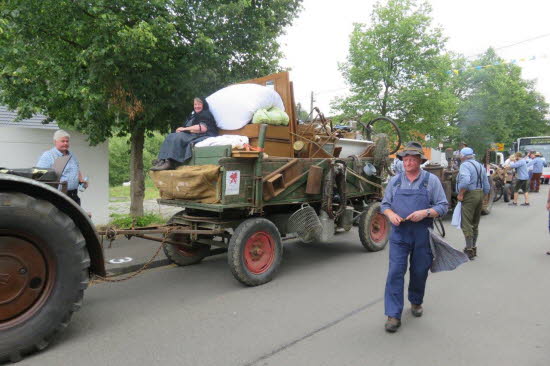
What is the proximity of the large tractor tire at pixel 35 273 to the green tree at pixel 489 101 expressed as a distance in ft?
112

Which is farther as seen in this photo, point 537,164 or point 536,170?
point 536,170

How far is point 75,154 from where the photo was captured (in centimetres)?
812

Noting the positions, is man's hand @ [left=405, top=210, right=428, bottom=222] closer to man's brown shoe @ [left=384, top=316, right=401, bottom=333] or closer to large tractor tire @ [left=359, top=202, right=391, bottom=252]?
man's brown shoe @ [left=384, top=316, right=401, bottom=333]

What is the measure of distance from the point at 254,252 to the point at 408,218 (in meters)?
2.19

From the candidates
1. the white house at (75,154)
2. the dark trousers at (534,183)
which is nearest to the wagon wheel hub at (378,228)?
the white house at (75,154)

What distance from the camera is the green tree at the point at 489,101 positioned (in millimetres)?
33312

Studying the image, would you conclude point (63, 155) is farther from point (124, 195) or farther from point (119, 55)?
point (124, 195)

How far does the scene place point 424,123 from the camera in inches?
685

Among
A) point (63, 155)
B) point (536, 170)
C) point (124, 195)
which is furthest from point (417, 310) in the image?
point (536, 170)

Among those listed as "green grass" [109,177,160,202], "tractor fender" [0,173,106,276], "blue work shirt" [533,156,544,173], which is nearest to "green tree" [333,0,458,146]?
"blue work shirt" [533,156,544,173]

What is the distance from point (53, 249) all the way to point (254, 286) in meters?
2.53

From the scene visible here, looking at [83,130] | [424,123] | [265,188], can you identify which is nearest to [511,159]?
[424,123]

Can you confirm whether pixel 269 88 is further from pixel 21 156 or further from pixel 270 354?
pixel 21 156

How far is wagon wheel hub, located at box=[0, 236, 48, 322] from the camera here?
3047 mm
